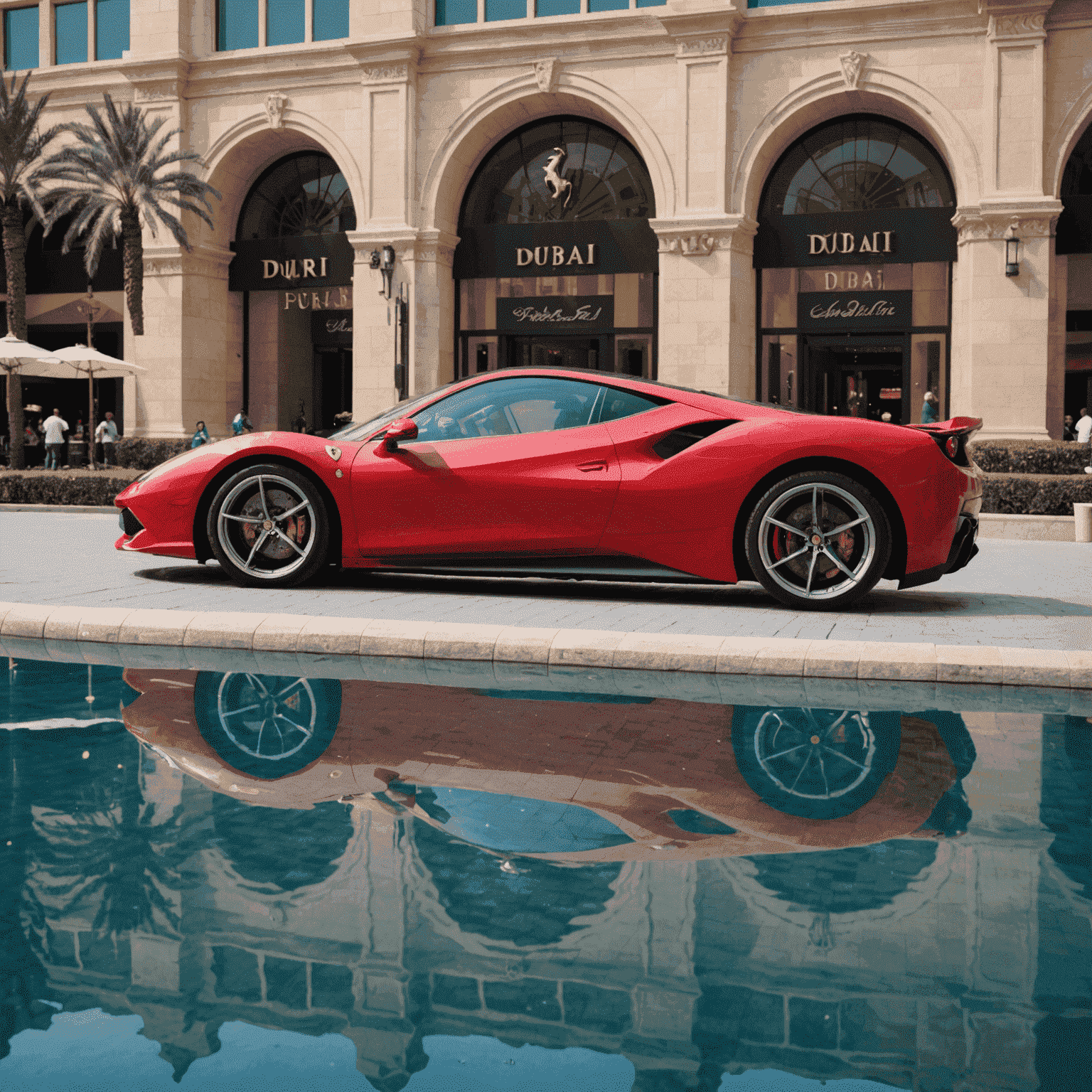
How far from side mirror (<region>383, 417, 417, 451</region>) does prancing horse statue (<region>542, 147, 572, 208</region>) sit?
20.3 metres

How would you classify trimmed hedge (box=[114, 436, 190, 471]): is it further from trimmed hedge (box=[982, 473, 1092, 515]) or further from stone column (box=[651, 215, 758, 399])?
trimmed hedge (box=[982, 473, 1092, 515])

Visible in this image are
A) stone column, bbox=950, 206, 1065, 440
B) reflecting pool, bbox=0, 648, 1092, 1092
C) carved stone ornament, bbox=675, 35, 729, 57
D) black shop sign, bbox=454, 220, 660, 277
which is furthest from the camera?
black shop sign, bbox=454, 220, 660, 277

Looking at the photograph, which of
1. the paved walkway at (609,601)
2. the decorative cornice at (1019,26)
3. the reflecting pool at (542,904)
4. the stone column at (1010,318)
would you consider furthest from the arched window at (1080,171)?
the reflecting pool at (542,904)

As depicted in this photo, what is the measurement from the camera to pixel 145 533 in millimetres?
7602

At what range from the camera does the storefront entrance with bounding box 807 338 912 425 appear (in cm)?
2512

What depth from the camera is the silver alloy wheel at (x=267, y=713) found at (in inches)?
148

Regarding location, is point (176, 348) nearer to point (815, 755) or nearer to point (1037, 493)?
point (1037, 493)

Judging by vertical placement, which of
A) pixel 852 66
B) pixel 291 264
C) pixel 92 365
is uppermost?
pixel 852 66

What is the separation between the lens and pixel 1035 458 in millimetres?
19547

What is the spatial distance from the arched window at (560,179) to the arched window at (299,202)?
3275mm

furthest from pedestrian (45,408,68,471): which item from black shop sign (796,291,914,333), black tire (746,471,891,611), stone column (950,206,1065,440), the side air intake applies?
black tire (746,471,891,611)

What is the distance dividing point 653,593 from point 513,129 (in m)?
20.6

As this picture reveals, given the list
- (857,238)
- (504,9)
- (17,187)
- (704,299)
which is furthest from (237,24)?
(857,238)

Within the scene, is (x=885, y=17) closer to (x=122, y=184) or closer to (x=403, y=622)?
(x=122, y=184)
